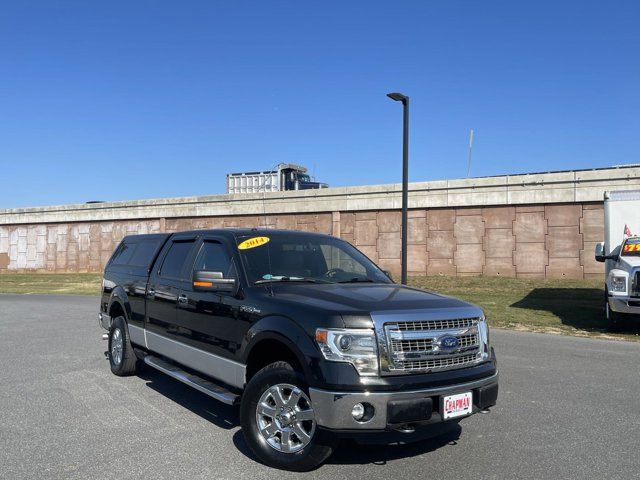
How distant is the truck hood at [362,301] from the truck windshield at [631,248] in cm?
944

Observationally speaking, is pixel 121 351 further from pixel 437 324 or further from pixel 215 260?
pixel 437 324

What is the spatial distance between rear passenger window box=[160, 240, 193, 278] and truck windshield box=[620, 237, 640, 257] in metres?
10.3

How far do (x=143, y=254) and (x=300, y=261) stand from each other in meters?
2.86

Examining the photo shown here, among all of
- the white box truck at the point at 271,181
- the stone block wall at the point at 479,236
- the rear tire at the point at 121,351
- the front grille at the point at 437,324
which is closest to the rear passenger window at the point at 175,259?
the rear tire at the point at 121,351

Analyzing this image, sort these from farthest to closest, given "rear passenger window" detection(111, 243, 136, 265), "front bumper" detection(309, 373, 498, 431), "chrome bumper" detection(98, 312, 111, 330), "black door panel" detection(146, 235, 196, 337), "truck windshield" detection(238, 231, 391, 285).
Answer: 1. "chrome bumper" detection(98, 312, 111, 330)
2. "rear passenger window" detection(111, 243, 136, 265)
3. "black door panel" detection(146, 235, 196, 337)
4. "truck windshield" detection(238, 231, 391, 285)
5. "front bumper" detection(309, 373, 498, 431)

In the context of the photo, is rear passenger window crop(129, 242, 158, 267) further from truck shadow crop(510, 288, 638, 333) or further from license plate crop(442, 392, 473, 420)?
truck shadow crop(510, 288, 638, 333)

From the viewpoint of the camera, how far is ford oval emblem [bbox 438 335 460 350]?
4.12 m

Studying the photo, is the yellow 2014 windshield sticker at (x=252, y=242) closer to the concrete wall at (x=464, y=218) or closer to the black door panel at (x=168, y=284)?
the black door panel at (x=168, y=284)

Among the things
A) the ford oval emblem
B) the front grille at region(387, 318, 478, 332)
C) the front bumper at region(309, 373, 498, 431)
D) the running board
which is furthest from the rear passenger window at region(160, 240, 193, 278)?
the ford oval emblem

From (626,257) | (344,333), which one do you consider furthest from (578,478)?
(626,257)

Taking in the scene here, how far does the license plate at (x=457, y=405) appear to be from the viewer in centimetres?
393

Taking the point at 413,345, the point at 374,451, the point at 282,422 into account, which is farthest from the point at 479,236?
the point at 282,422

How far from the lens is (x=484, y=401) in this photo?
4.23 metres

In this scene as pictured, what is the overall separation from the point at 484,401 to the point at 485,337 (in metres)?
0.54
